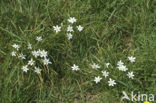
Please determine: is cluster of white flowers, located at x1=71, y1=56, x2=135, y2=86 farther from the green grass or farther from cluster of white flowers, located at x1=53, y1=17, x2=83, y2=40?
cluster of white flowers, located at x1=53, y1=17, x2=83, y2=40

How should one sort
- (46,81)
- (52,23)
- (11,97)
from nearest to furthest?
(11,97)
(46,81)
(52,23)

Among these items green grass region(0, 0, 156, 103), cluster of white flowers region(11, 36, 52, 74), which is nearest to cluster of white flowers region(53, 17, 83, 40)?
green grass region(0, 0, 156, 103)

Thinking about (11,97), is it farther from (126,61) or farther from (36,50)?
(126,61)

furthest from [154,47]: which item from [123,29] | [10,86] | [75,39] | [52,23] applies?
[10,86]

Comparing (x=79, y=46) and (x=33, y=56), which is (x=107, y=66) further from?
(x=33, y=56)

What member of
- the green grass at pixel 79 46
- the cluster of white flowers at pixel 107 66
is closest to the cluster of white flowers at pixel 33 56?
the green grass at pixel 79 46

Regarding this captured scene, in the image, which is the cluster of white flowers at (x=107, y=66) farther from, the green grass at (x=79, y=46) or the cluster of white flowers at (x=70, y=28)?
the cluster of white flowers at (x=70, y=28)

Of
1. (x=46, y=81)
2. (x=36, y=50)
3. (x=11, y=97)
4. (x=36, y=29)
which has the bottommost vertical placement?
(x=11, y=97)

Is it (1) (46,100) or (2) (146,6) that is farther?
(2) (146,6)
